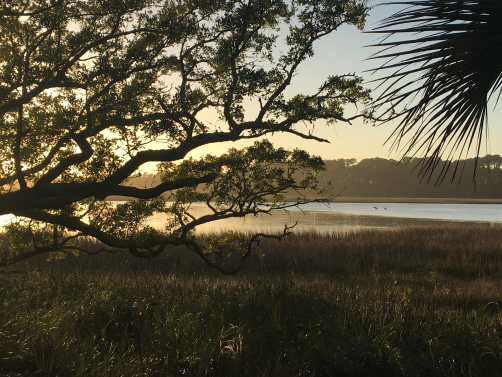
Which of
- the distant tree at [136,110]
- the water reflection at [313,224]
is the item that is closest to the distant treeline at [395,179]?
the water reflection at [313,224]

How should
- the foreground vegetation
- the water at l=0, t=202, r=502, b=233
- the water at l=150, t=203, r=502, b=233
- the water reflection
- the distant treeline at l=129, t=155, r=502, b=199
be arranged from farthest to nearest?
the distant treeline at l=129, t=155, r=502, b=199 → the water at l=150, t=203, r=502, b=233 → the water at l=0, t=202, r=502, b=233 → the water reflection → the foreground vegetation

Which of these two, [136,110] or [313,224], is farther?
[313,224]

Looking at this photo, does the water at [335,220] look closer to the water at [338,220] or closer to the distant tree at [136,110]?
the water at [338,220]

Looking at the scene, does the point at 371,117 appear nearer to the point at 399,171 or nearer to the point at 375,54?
the point at 375,54

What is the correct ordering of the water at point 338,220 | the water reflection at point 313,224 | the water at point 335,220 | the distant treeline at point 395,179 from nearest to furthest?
1. the water reflection at point 313,224
2. the water at point 335,220
3. the water at point 338,220
4. the distant treeline at point 395,179

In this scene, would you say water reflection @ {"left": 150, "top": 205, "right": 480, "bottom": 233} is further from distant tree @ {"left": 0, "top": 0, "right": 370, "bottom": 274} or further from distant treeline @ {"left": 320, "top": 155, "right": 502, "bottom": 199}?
distant treeline @ {"left": 320, "top": 155, "right": 502, "bottom": 199}

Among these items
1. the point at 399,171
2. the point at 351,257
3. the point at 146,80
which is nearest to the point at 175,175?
the point at 146,80

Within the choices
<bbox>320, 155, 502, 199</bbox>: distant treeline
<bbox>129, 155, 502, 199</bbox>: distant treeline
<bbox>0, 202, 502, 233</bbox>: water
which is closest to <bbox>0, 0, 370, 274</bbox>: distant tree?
<bbox>0, 202, 502, 233</bbox>: water

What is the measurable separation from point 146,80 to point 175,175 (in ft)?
7.30

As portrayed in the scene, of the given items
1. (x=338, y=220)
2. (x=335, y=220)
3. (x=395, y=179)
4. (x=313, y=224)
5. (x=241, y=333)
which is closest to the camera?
(x=241, y=333)

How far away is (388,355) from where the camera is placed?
15.3ft

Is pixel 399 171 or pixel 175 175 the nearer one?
pixel 175 175

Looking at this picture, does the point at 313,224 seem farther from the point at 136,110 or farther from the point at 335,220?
the point at 136,110

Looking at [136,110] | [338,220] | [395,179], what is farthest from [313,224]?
[395,179]
